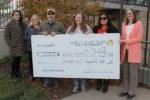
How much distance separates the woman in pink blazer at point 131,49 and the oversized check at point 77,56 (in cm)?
17

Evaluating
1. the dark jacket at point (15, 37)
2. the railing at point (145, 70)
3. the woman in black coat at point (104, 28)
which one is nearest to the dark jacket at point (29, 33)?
the dark jacket at point (15, 37)

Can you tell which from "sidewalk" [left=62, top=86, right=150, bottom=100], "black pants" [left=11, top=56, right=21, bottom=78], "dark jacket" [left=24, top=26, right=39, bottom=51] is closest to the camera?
"sidewalk" [left=62, top=86, right=150, bottom=100]

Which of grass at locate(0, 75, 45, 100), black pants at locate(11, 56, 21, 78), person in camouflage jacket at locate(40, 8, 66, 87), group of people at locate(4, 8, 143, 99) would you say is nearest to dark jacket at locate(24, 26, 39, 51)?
group of people at locate(4, 8, 143, 99)

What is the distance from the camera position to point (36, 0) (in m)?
11.1

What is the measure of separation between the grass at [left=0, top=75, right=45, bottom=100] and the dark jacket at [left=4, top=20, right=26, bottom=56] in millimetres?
709

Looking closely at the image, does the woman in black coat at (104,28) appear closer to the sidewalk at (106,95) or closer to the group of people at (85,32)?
the group of people at (85,32)

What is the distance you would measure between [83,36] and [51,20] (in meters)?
0.86

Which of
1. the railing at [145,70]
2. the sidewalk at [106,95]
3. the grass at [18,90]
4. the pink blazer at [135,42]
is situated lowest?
the sidewalk at [106,95]

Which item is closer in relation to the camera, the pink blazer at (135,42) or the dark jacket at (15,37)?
the pink blazer at (135,42)

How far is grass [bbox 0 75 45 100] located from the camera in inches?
341

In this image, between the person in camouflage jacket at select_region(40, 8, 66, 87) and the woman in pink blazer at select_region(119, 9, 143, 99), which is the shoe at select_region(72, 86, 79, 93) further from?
the person in camouflage jacket at select_region(40, 8, 66, 87)

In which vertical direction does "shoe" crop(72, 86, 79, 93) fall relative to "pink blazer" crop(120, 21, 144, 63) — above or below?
below

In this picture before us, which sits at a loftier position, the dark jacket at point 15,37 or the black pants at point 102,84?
the dark jacket at point 15,37

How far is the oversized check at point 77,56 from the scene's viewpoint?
8695 millimetres
